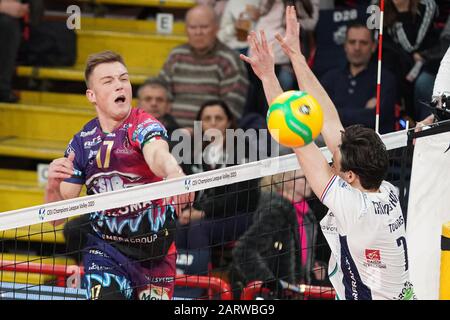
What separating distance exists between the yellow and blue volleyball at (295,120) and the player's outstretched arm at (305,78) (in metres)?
0.82

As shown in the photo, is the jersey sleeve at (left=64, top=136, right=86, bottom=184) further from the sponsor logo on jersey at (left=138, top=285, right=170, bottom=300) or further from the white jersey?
the white jersey

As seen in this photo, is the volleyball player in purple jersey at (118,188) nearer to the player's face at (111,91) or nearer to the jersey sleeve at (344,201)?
the player's face at (111,91)

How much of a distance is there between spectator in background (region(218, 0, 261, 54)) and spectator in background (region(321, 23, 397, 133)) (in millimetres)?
1034

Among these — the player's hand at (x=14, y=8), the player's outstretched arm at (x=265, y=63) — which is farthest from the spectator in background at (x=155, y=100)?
the player's outstretched arm at (x=265, y=63)

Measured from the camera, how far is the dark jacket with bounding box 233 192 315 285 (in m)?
8.81

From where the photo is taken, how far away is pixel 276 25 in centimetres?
1058

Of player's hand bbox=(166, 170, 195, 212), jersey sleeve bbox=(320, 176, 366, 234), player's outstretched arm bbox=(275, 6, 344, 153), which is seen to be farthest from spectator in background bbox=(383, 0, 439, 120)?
jersey sleeve bbox=(320, 176, 366, 234)

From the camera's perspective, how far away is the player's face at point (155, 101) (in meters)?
10.2

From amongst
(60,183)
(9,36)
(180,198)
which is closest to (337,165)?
(180,198)

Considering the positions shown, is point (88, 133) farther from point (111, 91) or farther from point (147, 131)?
point (147, 131)

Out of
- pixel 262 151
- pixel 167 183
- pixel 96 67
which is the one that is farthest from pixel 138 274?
pixel 262 151

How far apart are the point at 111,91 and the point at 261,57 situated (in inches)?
44.6

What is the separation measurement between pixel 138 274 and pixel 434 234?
211 centimetres
